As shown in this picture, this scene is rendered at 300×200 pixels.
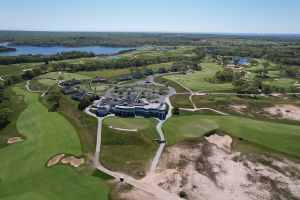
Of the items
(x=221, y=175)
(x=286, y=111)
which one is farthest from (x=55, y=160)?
(x=286, y=111)

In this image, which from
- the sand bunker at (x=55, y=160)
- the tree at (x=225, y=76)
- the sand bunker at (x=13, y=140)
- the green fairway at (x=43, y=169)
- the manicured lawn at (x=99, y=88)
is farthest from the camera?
the tree at (x=225, y=76)

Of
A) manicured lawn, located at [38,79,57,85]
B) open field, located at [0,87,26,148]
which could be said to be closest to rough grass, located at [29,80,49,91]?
manicured lawn, located at [38,79,57,85]

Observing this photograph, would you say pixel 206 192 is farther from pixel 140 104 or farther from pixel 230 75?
pixel 230 75

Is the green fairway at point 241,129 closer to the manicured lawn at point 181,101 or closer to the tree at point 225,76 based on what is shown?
the manicured lawn at point 181,101

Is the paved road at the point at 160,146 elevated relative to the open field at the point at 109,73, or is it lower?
elevated

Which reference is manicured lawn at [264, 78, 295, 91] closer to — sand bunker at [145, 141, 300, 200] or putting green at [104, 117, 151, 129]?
sand bunker at [145, 141, 300, 200]

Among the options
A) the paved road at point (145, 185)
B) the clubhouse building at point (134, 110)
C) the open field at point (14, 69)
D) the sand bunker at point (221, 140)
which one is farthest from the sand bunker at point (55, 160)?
the open field at point (14, 69)

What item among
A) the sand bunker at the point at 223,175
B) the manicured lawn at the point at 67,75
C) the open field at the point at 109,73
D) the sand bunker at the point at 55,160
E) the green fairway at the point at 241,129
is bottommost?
the open field at the point at 109,73
